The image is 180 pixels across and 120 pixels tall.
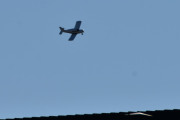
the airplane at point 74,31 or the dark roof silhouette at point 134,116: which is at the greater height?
the airplane at point 74,31

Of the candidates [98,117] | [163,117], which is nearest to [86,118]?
[98,117]

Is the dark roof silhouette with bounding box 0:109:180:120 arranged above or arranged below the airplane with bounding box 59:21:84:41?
below

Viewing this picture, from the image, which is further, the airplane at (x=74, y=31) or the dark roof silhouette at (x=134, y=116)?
the airplane at (x=74, y=31)

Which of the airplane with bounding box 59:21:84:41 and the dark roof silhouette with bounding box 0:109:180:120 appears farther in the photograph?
the airplane with bounding box 59:21:84:41

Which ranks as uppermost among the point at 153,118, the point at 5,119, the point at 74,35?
the point at 74,35

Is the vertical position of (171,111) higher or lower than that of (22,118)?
higher

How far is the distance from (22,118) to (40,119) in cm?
225

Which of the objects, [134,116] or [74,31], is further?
[74,31]

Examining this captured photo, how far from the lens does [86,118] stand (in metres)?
42.5

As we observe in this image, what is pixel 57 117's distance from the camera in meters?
43.1

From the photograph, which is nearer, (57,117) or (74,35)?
(57,117)

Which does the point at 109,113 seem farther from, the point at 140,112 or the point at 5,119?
the point at 5,119

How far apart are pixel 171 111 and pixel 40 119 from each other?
552 inches

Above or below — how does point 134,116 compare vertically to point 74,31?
below
